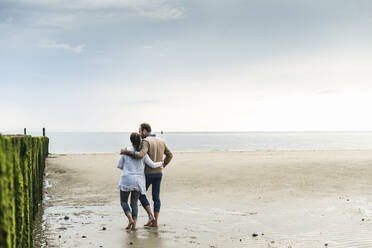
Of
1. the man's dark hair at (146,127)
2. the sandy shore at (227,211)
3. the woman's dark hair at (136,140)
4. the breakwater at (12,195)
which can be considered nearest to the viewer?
the breakwater at (12,195)

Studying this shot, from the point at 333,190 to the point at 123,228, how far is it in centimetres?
805

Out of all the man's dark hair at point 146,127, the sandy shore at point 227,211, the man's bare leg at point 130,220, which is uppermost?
the man's dark hair at point 146,127

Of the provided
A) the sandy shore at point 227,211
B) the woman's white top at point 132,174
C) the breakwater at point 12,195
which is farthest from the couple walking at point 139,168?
the breakwater at point 12,195

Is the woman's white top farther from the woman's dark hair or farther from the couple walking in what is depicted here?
the woman's dark hair

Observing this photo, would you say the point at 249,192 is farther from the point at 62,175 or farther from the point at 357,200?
the point at 62,175

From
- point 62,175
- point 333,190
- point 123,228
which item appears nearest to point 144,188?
point 123,228

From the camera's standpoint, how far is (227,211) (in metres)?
9.80

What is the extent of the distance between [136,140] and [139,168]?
586 mm

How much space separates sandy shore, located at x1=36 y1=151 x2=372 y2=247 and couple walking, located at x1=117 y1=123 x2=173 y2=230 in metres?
0.53

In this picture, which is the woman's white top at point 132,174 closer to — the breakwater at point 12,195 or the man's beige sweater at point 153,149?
the man's beige sweater at point 153,149

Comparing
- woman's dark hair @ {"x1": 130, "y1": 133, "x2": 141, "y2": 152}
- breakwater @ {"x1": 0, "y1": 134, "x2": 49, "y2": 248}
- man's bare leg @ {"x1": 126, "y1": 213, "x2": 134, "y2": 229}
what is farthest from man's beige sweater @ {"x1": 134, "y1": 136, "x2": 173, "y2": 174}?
breakwater @ {"x1": 0, "y1": 134, "x2": 49, "y2": 248}

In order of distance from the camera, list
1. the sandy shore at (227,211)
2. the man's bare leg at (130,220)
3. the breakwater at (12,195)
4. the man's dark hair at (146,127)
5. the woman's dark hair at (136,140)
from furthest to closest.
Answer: the man's dark hair at (146,127)
the man's bare leg at (130,220)
the woman's dark hair at (136,140)
the sandy shore at (227,211)
the breakwater at (12,195)

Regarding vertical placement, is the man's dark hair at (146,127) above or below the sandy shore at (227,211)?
above

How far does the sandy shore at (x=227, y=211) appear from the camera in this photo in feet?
23.2
